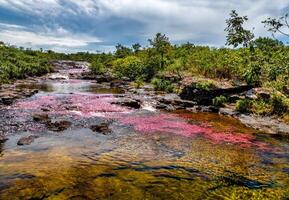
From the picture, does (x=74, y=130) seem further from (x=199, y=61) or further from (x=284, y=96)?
(x=199, y=61)

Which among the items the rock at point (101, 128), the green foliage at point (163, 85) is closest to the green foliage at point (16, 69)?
the green foliage at point (163, 85)

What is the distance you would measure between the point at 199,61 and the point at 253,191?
50.3 metres

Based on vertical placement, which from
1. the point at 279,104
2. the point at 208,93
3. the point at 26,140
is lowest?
the point at 26,140

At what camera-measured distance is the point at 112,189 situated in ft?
48.1

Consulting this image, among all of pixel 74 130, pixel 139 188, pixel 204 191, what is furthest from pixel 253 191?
pixel 74 130

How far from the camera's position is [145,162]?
749 inches

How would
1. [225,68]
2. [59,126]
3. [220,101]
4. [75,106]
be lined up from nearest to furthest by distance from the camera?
1. [59,126]
2. [75,106]
3. [220,101]
4. [225,68]

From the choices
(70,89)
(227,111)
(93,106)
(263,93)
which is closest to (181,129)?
(227,111)

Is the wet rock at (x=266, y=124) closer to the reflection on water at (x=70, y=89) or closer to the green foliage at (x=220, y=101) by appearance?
the green foliage at (x=220, y=101)

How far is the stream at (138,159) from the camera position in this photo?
14.7 m

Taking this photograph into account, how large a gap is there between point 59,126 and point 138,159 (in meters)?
10.9

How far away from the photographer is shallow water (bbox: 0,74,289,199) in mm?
14648

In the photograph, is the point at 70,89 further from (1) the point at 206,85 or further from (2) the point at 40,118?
(2) the point at 40,118

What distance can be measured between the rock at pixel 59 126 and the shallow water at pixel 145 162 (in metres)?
0.85
